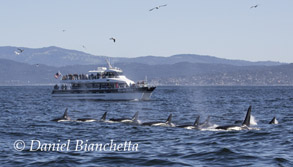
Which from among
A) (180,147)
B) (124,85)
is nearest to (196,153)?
(180,147)

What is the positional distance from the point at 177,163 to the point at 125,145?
240 inches

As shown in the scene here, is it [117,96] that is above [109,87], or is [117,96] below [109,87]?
below

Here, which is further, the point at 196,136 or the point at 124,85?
the point at 124,85

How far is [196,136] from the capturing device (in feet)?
99.0

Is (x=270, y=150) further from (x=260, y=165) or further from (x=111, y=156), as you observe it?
(x=111, y=156)

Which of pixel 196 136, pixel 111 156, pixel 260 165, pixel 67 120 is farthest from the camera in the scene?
pixel 67 120

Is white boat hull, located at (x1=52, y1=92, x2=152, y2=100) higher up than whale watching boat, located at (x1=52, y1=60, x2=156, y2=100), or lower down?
lower down

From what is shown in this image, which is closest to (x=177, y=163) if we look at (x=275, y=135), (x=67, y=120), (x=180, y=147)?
(x=180, y=147)

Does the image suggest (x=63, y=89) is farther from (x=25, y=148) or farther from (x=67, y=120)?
(x=25, y=148)

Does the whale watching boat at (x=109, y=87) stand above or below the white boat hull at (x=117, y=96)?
above

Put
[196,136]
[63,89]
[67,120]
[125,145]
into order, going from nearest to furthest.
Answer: [125,145] → [196,136] → [67,120] → [63,89]

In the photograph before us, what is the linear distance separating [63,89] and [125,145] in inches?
3330

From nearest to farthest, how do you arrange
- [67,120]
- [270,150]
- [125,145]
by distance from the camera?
[270,150] → [125,145] → [67,120]

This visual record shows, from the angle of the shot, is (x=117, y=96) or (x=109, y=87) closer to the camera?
(x=117, y=96)
